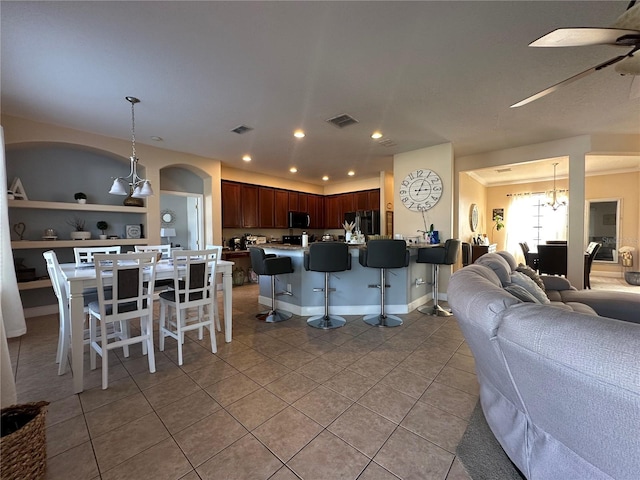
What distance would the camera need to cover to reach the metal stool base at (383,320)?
333cm

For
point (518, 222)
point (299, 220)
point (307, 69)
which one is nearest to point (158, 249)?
point (307, 69)

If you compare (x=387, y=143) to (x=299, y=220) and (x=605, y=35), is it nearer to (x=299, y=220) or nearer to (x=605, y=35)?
(x=605, y=35)

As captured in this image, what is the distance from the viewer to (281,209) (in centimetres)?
697

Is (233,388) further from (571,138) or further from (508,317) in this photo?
(571,138)

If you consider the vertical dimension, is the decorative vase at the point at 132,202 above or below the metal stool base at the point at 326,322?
above

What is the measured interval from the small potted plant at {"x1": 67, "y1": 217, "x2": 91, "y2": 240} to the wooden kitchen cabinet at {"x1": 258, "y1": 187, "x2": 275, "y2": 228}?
3260 millimetres

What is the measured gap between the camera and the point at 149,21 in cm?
182

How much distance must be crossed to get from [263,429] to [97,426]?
1.04 meters

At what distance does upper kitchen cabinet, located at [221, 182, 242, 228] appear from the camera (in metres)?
5.84

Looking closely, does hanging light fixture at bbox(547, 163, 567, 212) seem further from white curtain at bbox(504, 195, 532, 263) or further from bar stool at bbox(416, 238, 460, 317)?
bar stool at bbox(416, 238, 460, 317)

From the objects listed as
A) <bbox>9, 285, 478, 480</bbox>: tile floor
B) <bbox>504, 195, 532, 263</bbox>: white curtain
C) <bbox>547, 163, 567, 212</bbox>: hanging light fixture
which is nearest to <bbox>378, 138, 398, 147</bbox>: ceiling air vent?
<bbox>9, 285, 478, 480</bbox>: tile floor

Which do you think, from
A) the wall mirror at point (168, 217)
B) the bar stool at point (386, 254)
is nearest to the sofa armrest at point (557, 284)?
the bar stool at point (386, 254)

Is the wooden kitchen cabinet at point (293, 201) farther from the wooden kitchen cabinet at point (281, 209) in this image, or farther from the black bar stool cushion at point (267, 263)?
the black bar stool cushion at point (267, 263)

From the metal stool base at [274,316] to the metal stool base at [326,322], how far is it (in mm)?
342
